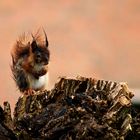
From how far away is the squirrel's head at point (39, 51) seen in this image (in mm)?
2402

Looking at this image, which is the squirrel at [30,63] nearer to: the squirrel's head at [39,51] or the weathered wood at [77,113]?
the squirrel's head at [39,51]

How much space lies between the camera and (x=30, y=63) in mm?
2568

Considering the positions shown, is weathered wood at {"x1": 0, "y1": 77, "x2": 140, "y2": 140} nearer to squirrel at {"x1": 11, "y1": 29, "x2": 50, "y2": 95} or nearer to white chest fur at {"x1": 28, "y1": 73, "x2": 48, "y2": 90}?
squirrel at {"x1": 11, "y1": 29, "x2": 50, "y2": 95}

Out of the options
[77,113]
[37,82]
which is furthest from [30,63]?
[77,113]

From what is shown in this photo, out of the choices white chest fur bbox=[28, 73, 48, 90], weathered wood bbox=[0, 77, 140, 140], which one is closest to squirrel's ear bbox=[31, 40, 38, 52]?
white chest fur bbox=[28, 73, 48, 90]

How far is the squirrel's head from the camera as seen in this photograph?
2.40 metres

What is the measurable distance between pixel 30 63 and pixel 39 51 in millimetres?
174

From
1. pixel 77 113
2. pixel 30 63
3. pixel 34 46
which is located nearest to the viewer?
pixel 77 113

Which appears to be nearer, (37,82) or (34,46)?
(34,46)

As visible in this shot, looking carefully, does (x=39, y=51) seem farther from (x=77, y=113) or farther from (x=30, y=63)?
(x=77, y=113)

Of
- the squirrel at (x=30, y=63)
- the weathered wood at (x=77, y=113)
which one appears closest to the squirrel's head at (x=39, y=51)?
the squirrel at (x=30, y=63)

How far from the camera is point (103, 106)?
41.1 inches

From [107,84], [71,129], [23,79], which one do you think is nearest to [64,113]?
[71,129]

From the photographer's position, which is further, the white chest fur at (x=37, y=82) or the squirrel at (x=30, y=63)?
the white chest fur at (x=37, y=82)
